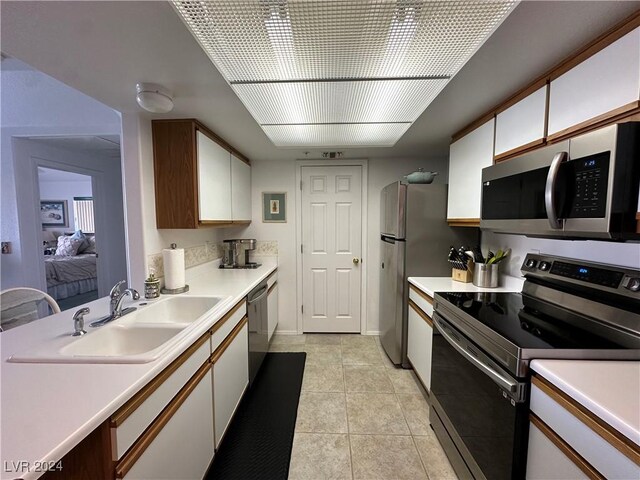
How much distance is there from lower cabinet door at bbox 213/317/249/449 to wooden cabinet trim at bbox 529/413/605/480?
1.50 metres

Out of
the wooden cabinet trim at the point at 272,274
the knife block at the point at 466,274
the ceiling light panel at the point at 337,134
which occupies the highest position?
the ceiling light panel at the point at 337,134

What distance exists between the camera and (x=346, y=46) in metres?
1.06

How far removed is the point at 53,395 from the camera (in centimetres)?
79

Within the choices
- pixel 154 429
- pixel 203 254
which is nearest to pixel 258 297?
pixel 203 254

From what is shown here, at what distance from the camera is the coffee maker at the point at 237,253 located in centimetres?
300

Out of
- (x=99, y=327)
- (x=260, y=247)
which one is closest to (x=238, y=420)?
(x=99, y=327)

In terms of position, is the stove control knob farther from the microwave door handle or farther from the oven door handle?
the oven door handle

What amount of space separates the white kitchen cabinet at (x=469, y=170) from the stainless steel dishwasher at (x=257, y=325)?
1.83 m

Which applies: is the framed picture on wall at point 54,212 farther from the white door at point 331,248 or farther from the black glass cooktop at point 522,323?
the black glass cooktop at point 522,323

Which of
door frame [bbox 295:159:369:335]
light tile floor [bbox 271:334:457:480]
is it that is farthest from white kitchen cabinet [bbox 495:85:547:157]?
light tile floor [bbox 271:334:457:480]

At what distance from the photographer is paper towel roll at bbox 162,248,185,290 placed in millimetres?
1881

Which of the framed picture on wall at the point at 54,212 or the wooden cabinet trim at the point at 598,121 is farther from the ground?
the wooden cabinet trim at the point at 598,121

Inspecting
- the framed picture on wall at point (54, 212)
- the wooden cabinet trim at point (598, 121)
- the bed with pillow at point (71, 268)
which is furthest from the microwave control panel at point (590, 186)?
the framed picture on wall at point (54, 212)

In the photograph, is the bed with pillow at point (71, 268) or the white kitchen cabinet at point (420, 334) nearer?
the white kitchen cabinet at point (420, 334)
